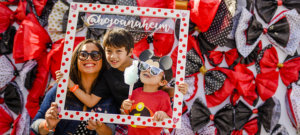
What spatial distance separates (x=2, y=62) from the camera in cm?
120

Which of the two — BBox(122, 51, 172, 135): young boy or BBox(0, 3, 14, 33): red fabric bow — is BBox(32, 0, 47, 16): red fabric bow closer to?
BBox(0, 3, 14, 33): red fabric bow

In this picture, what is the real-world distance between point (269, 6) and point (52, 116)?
1.19 metres

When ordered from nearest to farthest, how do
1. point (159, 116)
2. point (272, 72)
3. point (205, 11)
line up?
1. point (159, 116)
2. point (205, 11)
3. point (272, 72)

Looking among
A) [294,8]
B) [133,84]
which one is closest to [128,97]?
[133,84]

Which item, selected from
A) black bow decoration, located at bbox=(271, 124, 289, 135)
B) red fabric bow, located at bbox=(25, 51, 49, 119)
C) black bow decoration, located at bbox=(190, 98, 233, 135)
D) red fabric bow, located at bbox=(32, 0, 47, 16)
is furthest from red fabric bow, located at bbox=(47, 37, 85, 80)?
black bow decoration, located at bbox=(271, 124, 289, 135)

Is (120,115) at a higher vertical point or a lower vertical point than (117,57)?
lower

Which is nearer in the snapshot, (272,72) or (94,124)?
(94,124)

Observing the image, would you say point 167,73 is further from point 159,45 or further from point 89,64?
point 89,64

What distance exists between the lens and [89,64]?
2.87ft

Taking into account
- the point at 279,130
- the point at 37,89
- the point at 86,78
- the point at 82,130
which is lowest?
the point at 279,130

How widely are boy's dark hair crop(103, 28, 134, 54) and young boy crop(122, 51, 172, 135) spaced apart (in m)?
0.09

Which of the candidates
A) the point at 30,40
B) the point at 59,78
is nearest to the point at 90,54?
the point at 59,78

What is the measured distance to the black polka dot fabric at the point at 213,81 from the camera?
1.21 meters

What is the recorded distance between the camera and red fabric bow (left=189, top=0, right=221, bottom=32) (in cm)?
113
